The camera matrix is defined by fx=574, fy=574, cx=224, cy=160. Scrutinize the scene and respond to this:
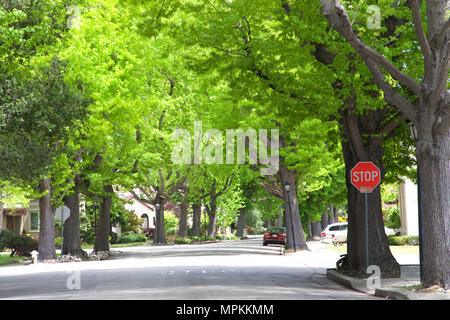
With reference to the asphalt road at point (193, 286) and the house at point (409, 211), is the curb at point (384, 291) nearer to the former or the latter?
the asphalt road at point (193, 286)

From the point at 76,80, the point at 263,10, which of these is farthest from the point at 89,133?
the point at 263,10

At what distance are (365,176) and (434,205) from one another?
4025 millimetres

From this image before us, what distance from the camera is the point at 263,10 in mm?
18719

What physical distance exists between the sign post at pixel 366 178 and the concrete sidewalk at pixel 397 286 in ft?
2.65

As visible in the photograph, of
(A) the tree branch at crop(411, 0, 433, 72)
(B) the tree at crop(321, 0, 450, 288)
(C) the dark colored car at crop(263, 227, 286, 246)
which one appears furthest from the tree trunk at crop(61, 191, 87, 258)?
(A) the tree branch at crop(411, 0, 433, 72)

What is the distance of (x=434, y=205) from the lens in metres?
12.9

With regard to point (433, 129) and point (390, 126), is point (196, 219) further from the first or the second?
point (433, 129)

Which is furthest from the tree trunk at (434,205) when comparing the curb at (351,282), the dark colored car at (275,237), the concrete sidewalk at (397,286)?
the dark colored car at (275,237)

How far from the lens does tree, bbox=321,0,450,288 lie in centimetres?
1281

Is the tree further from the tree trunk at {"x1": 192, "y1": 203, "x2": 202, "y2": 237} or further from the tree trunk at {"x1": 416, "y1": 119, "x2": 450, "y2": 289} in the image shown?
the tree trunk at {"x1": 192, "y1": 203, "x2": 202, "y2": 237}

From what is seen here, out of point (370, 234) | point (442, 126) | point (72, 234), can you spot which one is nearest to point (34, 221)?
point (72, 234)

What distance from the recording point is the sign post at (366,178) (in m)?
16.5
